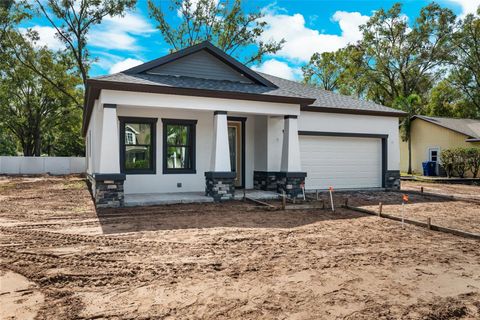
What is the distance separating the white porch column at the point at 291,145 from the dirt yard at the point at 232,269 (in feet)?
12.9

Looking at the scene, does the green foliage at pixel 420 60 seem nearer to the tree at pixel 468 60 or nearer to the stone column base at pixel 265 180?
the tree at pixel 468 60

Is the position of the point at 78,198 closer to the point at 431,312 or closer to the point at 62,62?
the point at 431,312

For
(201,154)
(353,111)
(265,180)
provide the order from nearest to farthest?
(201,154) < (265,180) < (353,111)

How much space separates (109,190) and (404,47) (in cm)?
2977

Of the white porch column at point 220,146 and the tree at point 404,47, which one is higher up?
the tree at point 404,47

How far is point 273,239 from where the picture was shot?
6.18 meters

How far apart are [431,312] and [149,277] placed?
10.0ft

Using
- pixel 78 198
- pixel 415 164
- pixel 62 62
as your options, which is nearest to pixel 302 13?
pixel 415 164

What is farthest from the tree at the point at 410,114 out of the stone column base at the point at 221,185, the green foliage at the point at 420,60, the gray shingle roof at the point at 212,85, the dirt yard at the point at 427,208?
the stone column base at the point at 221,185

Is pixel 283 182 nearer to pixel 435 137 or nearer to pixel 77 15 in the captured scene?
pixel 435 137

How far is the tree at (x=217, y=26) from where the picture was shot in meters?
30.2

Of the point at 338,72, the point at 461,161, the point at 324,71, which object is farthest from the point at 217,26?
the point at 461,161

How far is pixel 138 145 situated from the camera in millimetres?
11320

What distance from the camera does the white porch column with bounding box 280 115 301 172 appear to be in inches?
453
